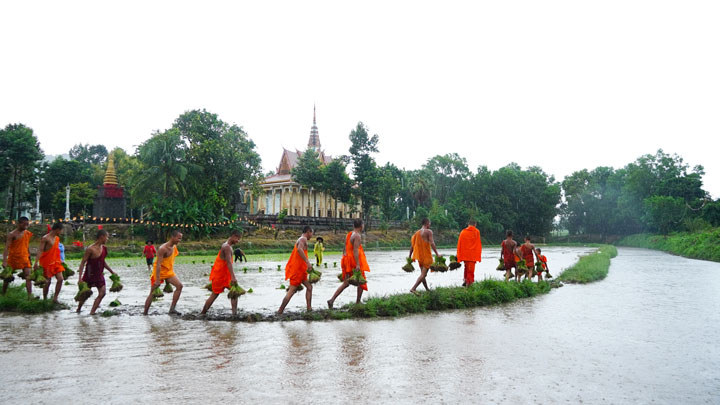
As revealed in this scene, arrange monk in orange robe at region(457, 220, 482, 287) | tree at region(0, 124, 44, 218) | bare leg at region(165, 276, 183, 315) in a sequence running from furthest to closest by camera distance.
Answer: tree at region(0, 124, 44, 218)
monk in orange robe at region(457, 220, 482, 287)
bare leg at region(165, 276, 183, 315)

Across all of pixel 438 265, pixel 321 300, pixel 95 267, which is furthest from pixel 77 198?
pixel 438 265

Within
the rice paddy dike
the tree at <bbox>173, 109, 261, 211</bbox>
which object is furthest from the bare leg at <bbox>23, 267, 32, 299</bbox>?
the tree at <bbox>173, 109, 261, 211</bbox>

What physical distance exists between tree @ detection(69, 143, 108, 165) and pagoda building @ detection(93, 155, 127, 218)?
39980 millimetres

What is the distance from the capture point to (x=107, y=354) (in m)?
5.86

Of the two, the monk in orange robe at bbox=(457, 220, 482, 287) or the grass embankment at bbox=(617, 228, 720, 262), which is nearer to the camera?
the monk in orange robe at bbox=(457, 220, 482, 287)

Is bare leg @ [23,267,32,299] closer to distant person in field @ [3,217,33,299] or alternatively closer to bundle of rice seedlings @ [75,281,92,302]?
distant person in field @ [3,217,33,299]

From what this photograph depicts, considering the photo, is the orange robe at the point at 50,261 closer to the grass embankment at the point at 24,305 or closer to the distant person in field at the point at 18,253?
the distant person in field at the point at 18,253

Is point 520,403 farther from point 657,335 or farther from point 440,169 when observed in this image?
point 440,169

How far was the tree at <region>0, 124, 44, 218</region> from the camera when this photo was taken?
40.7 m

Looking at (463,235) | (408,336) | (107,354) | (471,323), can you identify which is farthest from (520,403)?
(463,235)

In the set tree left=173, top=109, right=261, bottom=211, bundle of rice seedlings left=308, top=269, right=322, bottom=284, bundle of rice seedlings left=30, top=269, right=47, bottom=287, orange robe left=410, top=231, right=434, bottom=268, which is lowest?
bundle of rice seedlings left=30, top=269, right=47, bottom=287

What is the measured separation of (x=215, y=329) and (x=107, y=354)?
1.86 metres

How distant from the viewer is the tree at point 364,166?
176 feet

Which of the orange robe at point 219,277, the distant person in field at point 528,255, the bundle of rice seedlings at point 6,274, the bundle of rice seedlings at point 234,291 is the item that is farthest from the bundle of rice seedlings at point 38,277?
the distant person in field at point 528,255
